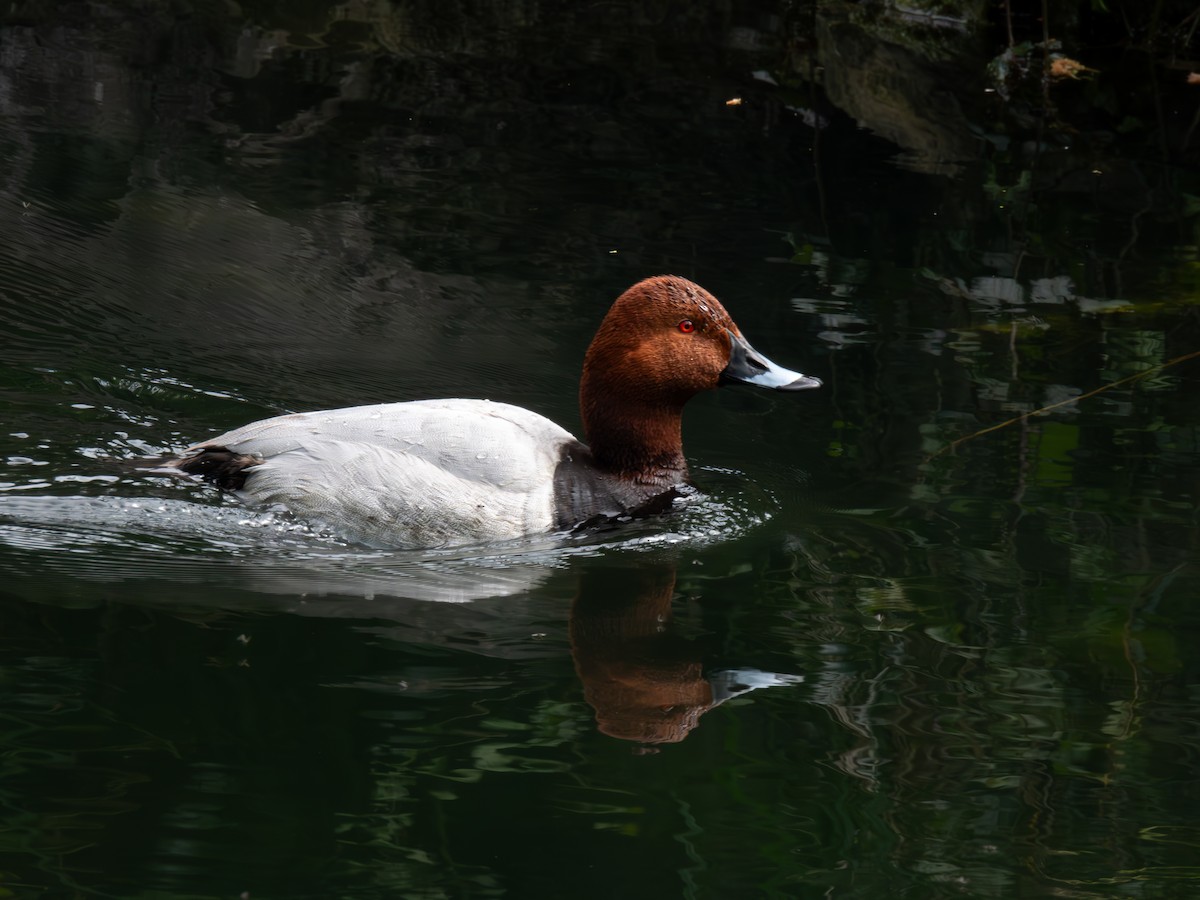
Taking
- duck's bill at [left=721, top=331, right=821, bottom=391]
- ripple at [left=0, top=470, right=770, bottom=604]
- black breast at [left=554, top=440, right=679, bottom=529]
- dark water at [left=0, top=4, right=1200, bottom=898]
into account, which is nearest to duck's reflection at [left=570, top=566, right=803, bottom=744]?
dark water at [left=0, top=4, right=1200, bottom=898]

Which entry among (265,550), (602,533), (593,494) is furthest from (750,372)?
(265,550)

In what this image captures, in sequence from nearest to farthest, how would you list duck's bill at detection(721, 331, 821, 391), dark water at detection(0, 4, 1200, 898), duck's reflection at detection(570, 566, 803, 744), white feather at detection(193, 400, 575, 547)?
dark water at detection(0, 4, 1200, 898), duck's reflection at detection(570, 566, 803, 744), white feather at detection(193, 400, 575, 547), duck's bill at detection(721, 331, 821, 391)

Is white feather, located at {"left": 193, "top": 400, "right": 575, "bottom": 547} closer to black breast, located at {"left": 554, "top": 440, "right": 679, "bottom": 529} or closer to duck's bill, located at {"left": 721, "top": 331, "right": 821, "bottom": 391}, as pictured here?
black breast, located at {"left": 554, "top": 440, "right": 679, "bottom": 529}

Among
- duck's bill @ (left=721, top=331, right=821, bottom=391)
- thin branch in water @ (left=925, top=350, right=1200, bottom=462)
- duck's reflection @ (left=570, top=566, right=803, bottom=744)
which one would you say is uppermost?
duck's bill @ (left=721, top=331, right=821, bottom=391)

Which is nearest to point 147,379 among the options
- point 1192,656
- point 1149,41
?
point 1192,656

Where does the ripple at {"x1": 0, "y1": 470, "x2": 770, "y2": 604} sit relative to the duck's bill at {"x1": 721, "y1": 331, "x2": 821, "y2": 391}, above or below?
below

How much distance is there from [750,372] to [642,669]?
6.43 ft

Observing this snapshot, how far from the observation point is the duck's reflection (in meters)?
4.48

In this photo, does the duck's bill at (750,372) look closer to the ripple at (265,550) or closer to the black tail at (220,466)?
the ripple at (265,550)

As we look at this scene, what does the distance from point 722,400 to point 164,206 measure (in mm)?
3911

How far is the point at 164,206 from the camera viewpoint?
934cm

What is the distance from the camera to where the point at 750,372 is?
6.42 m

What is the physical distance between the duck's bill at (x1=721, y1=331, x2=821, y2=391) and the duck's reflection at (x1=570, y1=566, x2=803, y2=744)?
1202 mm

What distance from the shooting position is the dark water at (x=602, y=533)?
3885mm
